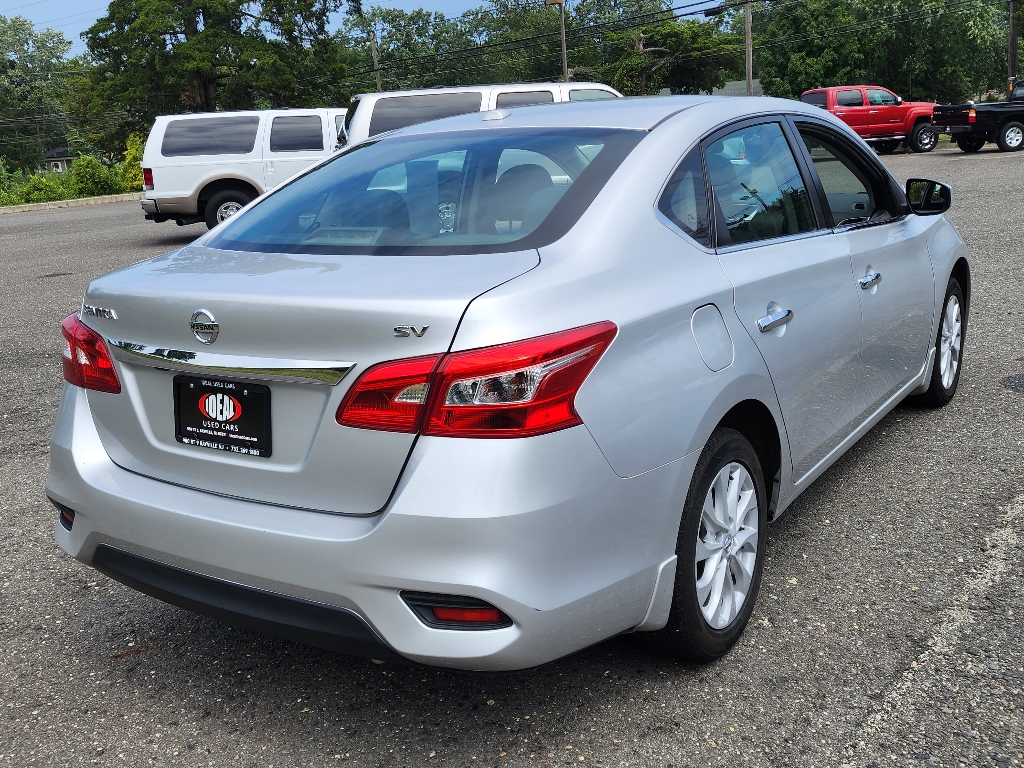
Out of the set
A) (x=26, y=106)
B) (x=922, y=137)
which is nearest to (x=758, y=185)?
(x=922, y=137)

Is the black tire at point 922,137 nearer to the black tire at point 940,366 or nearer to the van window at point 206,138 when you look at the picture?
the van window at point 206,138

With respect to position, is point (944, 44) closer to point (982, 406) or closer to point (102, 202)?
point (102, 202)

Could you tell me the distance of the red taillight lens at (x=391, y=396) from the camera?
219 centimetres

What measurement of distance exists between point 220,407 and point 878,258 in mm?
2651

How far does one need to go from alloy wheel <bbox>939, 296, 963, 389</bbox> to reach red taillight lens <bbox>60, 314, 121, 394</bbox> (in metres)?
3.89

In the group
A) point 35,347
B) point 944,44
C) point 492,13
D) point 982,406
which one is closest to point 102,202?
point 35,347

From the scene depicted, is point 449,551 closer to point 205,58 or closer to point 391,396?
point 391,396

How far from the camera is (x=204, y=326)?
2424mm

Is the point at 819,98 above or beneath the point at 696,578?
above

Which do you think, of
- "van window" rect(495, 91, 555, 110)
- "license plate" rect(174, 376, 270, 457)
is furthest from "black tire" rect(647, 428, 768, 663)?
"van window" rect(495, 91, 555, 110)

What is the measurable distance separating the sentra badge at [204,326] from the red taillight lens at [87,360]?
0.37 metres

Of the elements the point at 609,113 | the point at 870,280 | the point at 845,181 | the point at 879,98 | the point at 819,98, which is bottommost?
the point at 870,280

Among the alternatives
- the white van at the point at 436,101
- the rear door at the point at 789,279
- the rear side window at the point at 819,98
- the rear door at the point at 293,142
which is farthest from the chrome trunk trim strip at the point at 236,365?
the rear side window at the point at 819,98

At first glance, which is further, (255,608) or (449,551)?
(255,608)
